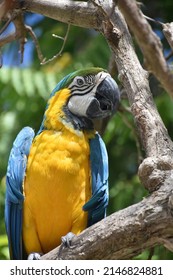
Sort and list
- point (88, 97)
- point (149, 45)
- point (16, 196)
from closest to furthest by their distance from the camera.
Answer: point (149, 45) → point (16, 196) → point (88, 97)

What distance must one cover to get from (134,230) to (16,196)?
1.04 meters

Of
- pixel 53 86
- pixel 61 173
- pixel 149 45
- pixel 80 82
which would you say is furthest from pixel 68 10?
pixel 53 86

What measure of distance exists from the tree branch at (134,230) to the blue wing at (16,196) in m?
0.77

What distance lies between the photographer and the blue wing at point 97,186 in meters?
3.22

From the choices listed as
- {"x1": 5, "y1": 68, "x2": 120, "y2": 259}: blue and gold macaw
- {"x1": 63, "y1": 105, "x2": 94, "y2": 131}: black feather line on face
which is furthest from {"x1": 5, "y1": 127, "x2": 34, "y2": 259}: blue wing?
{"x1": 63, "y1": 105, "x2": 94, "y2": 131}: black feather line on face

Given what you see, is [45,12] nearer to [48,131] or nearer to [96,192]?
[48,131]

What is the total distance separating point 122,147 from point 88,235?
3.72 metres

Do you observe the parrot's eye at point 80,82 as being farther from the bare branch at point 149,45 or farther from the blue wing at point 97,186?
the bare branch at point 149,45

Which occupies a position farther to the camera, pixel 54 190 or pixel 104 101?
pixel 104 101

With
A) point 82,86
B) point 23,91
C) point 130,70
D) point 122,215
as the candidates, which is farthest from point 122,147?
point 122,215

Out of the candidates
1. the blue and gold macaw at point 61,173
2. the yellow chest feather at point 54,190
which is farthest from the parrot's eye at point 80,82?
the yellow chest feather at point 54,190

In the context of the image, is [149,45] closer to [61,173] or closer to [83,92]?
[61,173]

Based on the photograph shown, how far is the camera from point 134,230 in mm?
2369

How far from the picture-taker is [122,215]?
2.40 metres
